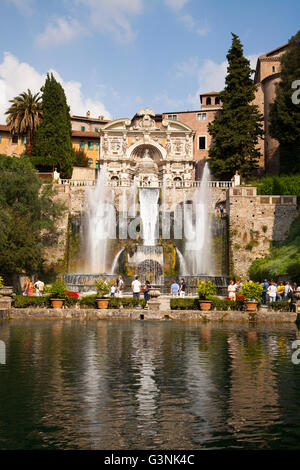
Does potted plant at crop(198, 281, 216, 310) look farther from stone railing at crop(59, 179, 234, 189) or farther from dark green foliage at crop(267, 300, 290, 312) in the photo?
stone railing at crop(59, 179, 234, 189)

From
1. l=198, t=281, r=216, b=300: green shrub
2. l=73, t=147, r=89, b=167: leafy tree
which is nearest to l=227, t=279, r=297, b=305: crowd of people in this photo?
l=198, t=281, r=216, b=300: green shrub

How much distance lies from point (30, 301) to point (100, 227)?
22169 millimetres

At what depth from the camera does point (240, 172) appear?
2018 inches

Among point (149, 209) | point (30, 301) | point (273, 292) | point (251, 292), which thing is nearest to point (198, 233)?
point (149, 209)

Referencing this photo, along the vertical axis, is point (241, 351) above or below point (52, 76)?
below

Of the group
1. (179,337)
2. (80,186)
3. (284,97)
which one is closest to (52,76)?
(80,186)

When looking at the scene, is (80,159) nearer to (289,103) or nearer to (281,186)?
(281,186)

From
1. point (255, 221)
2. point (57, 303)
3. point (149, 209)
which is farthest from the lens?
point (149, 209)

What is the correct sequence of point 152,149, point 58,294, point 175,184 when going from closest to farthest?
point 58,294
point 175,184
point 152,149

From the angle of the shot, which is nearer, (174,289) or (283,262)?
(174,289)

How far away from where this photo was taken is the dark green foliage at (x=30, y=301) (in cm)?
2334

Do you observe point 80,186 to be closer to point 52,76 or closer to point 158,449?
point 52,76

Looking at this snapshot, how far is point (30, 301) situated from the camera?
23.5 metres

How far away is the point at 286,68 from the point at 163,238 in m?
16.3
